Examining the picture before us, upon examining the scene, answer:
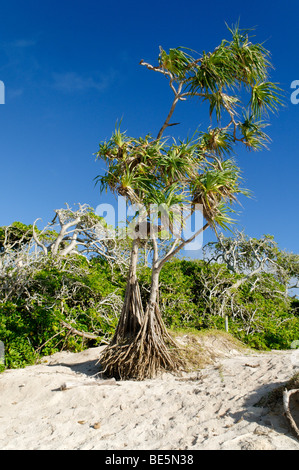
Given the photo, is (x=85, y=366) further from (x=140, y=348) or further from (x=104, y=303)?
(x=104, y=303)

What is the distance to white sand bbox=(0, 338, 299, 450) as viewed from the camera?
3.23 metres

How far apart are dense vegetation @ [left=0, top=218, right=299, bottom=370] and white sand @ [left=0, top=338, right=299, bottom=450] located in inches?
45.4

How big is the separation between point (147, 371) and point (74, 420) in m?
1.57

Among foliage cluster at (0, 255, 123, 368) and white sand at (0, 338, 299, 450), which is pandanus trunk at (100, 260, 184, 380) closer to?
white sand at (0, 338, 299, 450)

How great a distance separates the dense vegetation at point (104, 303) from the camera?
679 cm

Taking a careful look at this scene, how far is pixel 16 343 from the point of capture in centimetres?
630

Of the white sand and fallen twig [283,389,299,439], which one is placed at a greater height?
fallen twig [283,389,299,439]

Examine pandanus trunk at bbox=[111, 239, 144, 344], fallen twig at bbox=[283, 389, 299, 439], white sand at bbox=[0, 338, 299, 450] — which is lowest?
white sand at bbox=[0, 338, 299, 450]

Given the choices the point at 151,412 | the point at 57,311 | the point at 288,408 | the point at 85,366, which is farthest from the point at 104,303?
the point at 288,408

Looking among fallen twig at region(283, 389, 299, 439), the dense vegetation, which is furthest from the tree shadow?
fallen twig at region(283, 389, 299, 439)

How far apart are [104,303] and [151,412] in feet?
13.5

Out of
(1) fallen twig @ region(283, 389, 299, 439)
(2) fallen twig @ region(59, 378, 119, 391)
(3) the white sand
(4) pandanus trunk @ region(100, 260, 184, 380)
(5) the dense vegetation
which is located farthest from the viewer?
(5) the dense vegetation
